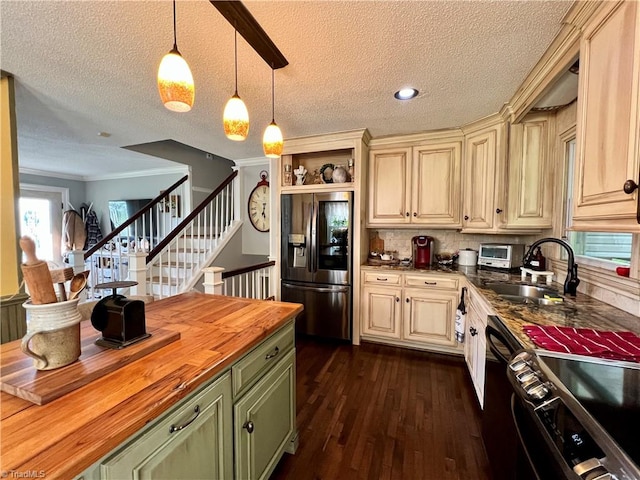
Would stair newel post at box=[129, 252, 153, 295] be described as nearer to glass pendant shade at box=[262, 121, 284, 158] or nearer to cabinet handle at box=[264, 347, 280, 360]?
glass pendant shade at box=[262, 121, 284, 158]

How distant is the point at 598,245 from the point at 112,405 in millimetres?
2781

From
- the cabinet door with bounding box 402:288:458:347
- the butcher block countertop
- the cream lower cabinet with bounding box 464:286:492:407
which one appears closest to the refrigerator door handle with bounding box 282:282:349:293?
the cabinet door with bounding box 402:288:458:347

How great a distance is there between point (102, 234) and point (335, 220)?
19.7 feet

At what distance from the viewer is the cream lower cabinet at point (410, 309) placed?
279 cm

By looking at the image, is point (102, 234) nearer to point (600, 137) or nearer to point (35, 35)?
point (35, 35)

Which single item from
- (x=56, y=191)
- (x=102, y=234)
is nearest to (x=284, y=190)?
(x=102, y=234)

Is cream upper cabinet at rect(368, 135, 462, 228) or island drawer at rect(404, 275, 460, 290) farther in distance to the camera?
cream upper cabinet at rect(368, 135, 462, 228)

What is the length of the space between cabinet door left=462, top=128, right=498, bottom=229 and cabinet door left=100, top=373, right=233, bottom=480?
2672 mm

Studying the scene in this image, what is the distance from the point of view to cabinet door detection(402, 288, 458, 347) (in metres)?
2.78

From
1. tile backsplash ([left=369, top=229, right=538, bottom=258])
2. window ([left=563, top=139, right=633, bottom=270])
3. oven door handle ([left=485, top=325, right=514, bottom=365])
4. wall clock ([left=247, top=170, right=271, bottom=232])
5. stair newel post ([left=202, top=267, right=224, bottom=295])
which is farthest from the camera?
wall clock ([left=247, top=170, right=271, bottom=232])

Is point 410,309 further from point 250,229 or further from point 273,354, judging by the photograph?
point 250,229

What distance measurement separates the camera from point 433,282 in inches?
111

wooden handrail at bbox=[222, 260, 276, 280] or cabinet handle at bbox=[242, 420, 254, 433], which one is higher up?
wooden handrail at bbox=[222, 260, 276, 280]

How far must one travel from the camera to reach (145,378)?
84cm
